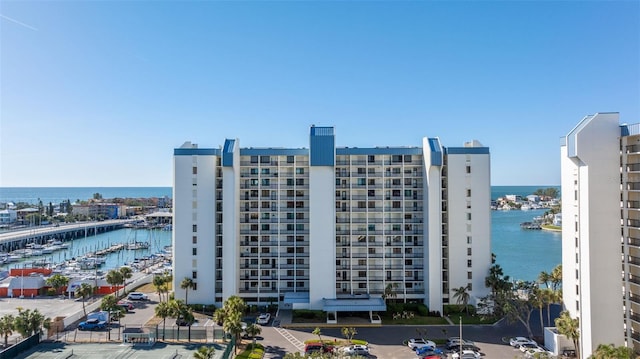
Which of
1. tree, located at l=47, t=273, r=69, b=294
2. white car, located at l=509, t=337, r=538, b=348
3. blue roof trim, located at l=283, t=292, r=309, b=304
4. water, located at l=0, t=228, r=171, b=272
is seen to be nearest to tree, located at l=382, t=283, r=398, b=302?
blue roof trim, located at l=283, t=292, r=309, b=304

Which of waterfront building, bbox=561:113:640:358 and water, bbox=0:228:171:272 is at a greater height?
waterfront building, bbox=561:113:640:358

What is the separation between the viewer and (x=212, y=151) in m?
48.2

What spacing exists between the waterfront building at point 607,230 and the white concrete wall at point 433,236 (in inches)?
600

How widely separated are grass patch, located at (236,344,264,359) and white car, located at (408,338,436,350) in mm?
14271

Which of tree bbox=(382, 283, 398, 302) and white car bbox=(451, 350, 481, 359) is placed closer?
white car bbox=(451, 350, 481, 359)

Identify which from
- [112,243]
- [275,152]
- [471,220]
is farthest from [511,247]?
[112,243]

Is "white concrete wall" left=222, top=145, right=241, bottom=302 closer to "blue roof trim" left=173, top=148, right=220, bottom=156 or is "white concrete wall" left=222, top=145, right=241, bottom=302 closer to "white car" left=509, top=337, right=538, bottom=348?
"blue roof trim" left=173, top=148, right=220, bottom=156

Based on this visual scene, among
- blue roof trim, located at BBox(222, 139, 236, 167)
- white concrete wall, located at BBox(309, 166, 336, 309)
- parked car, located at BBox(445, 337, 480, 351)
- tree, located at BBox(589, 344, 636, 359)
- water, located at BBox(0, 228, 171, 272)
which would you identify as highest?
blue roof trim, located at BBox(222, 139, 236, 167)

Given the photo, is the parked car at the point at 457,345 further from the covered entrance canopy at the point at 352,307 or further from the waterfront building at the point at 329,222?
the waterfront building at the point at 329,222

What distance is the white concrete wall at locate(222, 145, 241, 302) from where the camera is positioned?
150 ft

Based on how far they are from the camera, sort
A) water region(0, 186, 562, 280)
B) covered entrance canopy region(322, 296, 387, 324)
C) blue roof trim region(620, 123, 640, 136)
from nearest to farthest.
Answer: blue roof trim region(620, 123, 640, 136) < covered entrance canopy region(322, 296, 387, 324) < water region(0, 186, 562, 280)

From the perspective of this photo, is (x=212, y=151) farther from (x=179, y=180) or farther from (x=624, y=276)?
(x=624, y=276)

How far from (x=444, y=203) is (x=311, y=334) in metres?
23.1

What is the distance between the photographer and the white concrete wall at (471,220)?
4631cm
